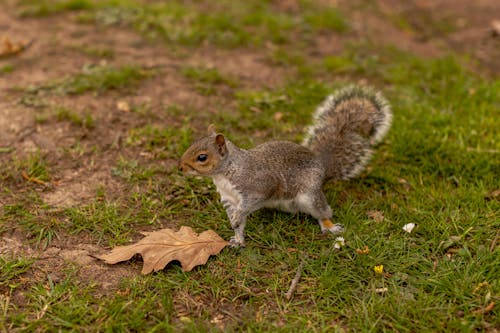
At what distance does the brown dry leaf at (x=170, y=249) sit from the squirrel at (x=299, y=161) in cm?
15

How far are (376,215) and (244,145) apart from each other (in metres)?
1.03

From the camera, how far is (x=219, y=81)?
4293 mm

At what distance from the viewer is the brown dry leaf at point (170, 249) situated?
96.1 inches

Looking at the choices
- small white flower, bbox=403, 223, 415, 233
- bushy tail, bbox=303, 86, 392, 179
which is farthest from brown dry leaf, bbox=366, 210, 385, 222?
bushy tail, bbox=303, 86, 392, 179

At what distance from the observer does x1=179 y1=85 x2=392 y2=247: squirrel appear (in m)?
2.57

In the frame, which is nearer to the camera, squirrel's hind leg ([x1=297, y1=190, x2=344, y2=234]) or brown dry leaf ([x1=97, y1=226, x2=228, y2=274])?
brown dry leaf ([x1=97, y1=226, x2=228, y2=274])

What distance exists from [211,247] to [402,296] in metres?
0.95

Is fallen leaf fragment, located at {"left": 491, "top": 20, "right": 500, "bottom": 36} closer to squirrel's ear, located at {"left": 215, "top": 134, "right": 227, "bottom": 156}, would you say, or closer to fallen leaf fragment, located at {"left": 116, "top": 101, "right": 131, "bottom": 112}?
fallen leaf fragment, located at {"left": 116, "top": 101, "right": 131, "bottom": 112}

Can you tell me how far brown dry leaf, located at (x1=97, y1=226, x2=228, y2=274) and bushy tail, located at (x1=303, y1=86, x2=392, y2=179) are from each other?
2.72 feet

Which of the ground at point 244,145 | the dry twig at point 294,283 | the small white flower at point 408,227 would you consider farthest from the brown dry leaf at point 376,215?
the dry twig at point 294,283

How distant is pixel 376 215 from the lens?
2.91m

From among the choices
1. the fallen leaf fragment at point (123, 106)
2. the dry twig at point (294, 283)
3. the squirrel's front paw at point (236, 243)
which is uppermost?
the fallen leaf fragment at point (123, 106)

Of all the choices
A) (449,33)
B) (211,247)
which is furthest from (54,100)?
(449,33)

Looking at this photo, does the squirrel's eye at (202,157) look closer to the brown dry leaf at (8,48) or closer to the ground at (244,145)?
the ground at (244,145)
